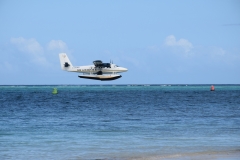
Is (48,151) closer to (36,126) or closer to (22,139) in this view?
(22,139)

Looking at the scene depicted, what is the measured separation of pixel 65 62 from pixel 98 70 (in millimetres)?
8715

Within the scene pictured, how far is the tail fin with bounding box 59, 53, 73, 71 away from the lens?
105 m

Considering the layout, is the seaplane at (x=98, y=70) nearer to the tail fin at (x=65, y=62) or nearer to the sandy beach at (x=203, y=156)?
the tail fin at (x=65, y=62)

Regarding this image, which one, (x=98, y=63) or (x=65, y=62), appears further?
(x=65, y=62)

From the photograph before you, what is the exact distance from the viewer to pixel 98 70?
329 feet

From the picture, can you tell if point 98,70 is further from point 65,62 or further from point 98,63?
point 65,62

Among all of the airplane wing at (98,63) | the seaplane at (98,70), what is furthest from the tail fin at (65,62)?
the airplane wing at (98,63)

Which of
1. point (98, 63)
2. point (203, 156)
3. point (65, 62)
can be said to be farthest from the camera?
point (65, 62)

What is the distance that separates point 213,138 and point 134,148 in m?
4.48

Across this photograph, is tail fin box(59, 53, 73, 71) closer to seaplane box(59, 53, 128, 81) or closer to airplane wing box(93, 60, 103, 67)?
seaplane box(59, 53, 128, 81)

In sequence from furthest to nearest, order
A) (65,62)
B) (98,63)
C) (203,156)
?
(65,62)
(98,63)
(203,156)

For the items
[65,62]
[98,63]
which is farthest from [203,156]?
[65,62]

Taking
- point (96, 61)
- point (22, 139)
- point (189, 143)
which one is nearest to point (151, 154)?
point (189, 143)

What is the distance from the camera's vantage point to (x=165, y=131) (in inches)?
1050
